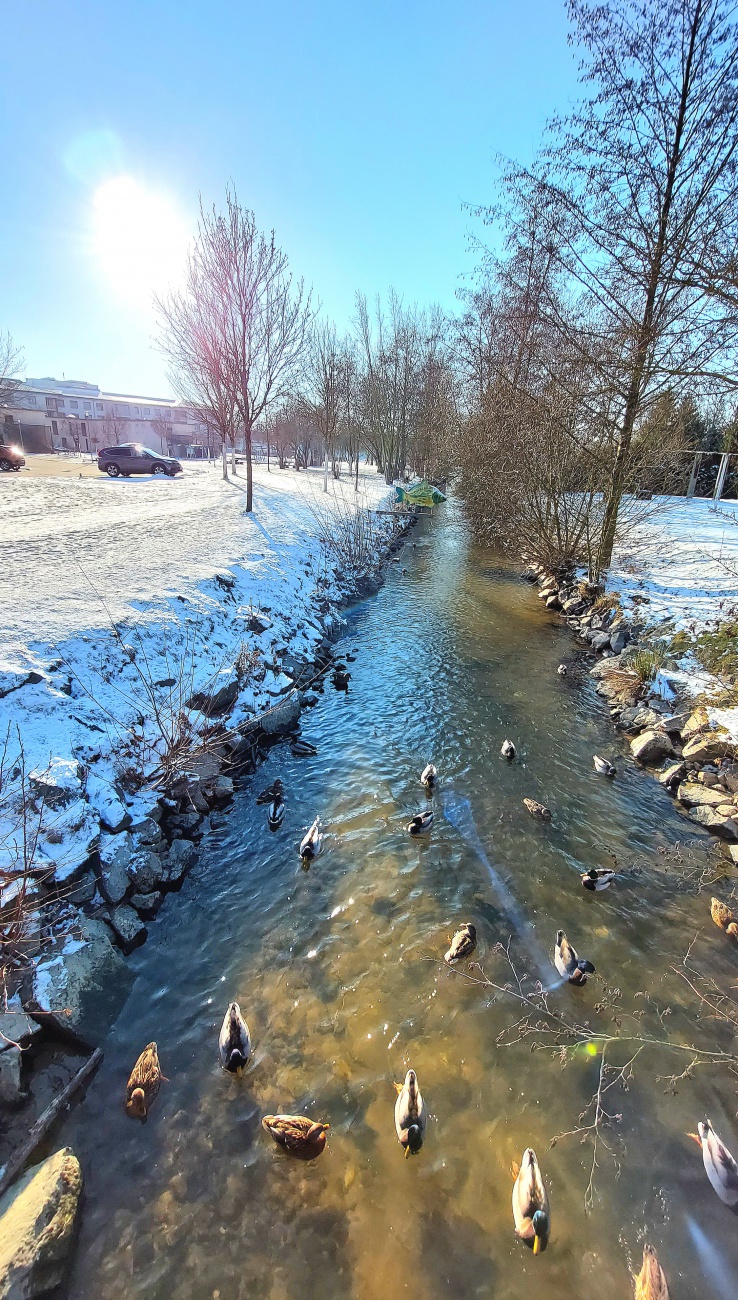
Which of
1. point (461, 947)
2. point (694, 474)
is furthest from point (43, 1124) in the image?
point (694, 474)

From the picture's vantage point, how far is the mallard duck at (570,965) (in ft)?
13.6

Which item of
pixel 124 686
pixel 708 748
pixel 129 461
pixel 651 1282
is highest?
pixel 129 461

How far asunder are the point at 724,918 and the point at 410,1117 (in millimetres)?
3425

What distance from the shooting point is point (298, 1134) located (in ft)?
10.2

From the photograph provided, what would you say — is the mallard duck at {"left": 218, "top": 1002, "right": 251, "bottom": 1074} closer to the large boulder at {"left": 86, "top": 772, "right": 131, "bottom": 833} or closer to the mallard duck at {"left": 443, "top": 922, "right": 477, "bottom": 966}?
the mallard duck at {"left": 443, "top": 922, "right": 477, "bottom": 966}

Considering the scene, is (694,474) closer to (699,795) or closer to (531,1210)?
(699,795)

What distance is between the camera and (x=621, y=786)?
6.71 meters

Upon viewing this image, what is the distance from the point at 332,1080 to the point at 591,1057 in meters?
1.92

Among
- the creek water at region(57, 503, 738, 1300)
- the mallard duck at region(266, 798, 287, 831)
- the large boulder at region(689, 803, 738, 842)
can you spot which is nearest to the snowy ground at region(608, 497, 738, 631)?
the large boulder at region(689, 803, 738, 842)

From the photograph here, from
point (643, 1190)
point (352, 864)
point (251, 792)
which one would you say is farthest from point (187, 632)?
point (643, 1190)

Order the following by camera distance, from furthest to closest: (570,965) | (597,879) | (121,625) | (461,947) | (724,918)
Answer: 1. (121,625)
2. (597,879)
3. (724,918)
4. (461,947)
5. (570,965)

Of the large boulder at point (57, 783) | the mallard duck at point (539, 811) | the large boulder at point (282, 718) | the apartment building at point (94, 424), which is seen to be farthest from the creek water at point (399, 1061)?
the apartment building at point (94, 424)

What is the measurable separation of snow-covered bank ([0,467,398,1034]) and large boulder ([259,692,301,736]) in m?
0.03

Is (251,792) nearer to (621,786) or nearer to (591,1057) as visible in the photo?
(591,1057)
